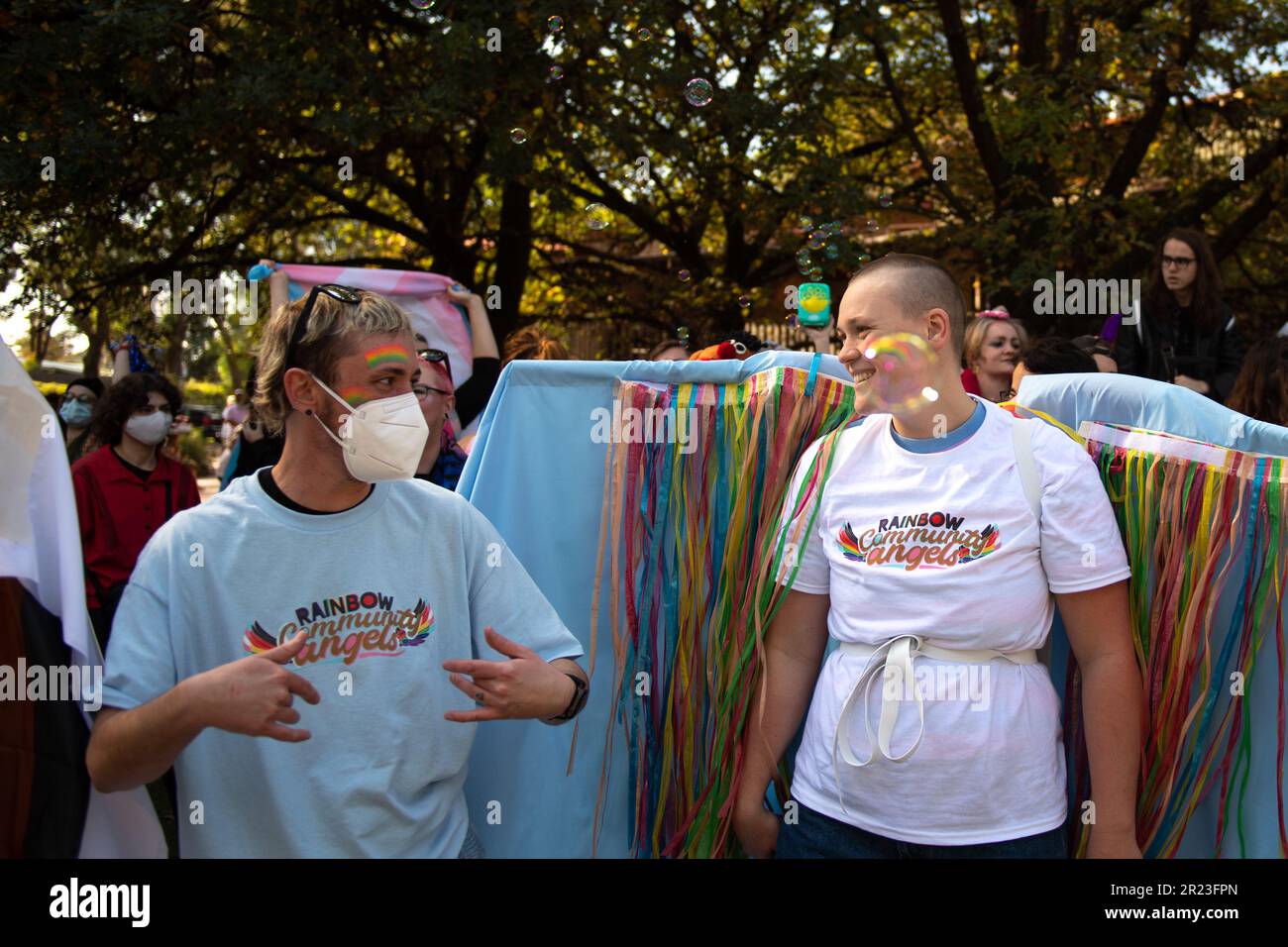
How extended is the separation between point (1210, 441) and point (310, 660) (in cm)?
156

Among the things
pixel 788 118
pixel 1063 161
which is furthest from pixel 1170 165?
pixel 788 118

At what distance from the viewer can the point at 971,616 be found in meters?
1.85

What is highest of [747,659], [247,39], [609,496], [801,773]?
[247,39]

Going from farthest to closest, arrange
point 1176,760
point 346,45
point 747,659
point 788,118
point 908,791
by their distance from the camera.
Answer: point 788,118 < point 346,45 < point 747,659 < point 1176,760 < point 908,791

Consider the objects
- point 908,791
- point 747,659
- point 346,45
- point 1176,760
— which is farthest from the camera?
point 346,45

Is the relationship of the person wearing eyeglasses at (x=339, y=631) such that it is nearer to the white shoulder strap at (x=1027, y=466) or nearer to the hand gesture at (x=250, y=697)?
the hand gesture at (x=250, y=697)

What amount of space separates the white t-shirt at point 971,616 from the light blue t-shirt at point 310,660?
67 cm

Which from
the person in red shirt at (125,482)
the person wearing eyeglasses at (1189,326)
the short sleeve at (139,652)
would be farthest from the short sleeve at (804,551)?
the person in red shirt at (125,482)

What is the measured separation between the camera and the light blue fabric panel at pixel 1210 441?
80.4 inches

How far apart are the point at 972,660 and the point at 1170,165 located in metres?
9.06

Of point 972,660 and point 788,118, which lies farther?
point 788,118

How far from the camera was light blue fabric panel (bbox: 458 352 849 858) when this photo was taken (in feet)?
7.55
